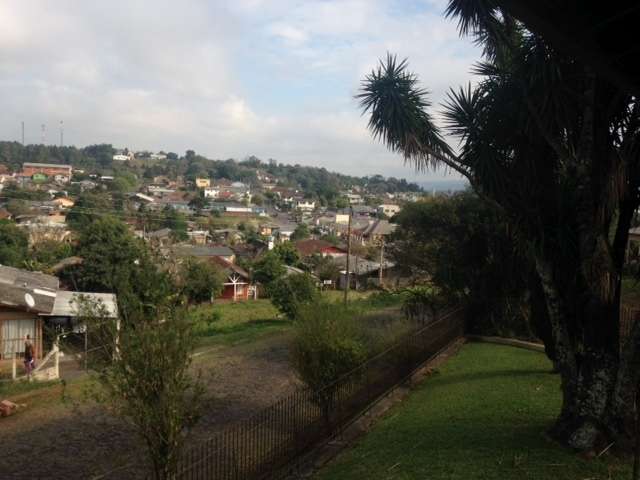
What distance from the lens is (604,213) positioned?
22.4 ft

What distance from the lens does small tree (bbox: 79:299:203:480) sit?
521 centimetres

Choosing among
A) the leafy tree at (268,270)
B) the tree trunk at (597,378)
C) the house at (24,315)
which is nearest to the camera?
the tree trunk at (597,378)

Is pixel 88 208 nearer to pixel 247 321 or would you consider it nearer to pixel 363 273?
pixel 363 273

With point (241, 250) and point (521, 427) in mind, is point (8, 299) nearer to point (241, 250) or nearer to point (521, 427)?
point (521, 427)

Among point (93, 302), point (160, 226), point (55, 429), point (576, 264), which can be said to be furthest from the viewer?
point (160, 226)

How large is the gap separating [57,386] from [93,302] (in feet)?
29.4

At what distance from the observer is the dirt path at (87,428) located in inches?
338

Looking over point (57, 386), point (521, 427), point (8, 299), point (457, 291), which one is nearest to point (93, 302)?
point (521, 427)

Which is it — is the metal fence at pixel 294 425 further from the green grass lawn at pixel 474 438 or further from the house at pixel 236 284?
the house at pixel 236 284

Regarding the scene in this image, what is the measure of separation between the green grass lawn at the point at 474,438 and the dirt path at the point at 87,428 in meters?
2.38

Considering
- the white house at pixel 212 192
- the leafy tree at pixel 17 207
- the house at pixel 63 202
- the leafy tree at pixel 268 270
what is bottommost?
the leafy tree at pixel 268 270

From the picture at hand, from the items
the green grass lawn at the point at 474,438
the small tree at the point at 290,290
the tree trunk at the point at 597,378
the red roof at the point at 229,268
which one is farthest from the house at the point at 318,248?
the tree trunk at the point at 597,378

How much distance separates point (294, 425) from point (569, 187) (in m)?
4.86

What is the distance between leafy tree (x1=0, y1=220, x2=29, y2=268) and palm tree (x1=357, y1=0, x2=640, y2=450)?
110 ft
